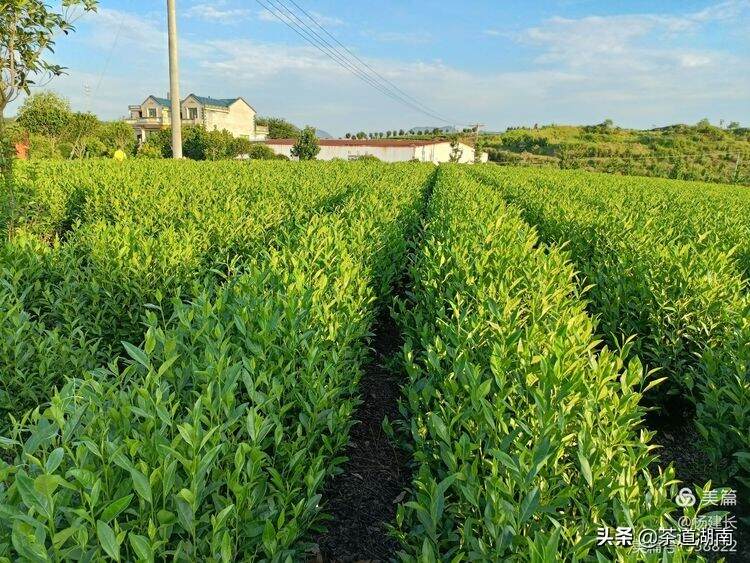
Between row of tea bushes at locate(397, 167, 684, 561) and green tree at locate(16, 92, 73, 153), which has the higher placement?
green tree at locate(16, 92, 73, 153)

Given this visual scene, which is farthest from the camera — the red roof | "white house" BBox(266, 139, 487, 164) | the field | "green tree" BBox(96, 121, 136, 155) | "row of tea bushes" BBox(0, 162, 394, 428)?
the red roof

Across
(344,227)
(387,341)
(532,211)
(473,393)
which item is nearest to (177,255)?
(344,227)

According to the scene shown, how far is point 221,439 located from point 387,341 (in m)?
3.91

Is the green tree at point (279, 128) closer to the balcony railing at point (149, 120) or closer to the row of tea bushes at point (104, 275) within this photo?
the balcony railing at point (149, 120)

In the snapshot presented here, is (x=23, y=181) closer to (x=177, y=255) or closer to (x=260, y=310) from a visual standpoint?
(x=177, y=255)

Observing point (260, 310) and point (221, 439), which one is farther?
point (260, 310)

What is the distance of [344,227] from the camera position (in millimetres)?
5574

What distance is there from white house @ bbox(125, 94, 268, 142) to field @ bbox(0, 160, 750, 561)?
7266cm

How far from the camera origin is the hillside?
48531mm

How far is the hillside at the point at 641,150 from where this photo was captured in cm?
4853

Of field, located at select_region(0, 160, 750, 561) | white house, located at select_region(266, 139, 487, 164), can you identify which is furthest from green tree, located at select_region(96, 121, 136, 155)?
field, located at select_region(0, 160, 750, 561)

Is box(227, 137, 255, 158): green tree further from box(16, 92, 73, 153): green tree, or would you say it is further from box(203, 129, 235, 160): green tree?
box(16, 92, 73, 153): green tree

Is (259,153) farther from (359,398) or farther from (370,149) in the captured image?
(359,398)

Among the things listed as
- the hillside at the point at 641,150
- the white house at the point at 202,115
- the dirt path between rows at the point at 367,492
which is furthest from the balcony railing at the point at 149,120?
the dirt path between rows at the point at 367,492
